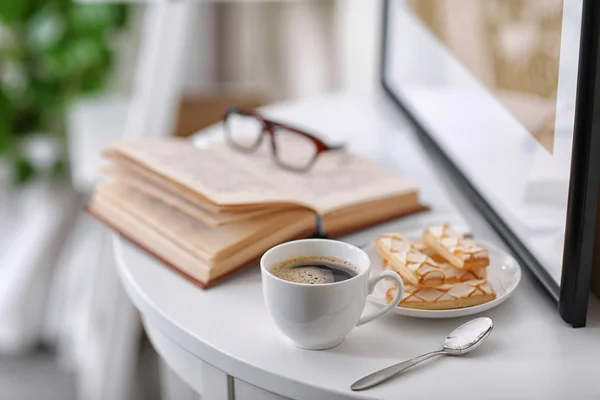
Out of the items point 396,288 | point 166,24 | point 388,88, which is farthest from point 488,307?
point 166,24

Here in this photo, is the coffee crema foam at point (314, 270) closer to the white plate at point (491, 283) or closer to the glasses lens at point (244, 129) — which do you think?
the white plate at point (491, 283)

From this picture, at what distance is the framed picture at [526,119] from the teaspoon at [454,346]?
77mm

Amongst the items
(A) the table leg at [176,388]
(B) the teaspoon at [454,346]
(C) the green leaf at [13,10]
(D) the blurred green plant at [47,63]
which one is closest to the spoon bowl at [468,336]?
(B) the teaspoon at [454,346]

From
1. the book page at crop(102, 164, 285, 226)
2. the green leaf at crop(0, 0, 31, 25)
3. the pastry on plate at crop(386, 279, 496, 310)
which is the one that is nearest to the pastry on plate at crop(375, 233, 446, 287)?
the pastry on plate at crop(386, 279, 496, 310)

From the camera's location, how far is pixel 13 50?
185cm

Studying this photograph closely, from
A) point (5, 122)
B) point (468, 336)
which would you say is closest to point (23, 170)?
point (5, 122)

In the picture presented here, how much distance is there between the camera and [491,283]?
2.06 feet

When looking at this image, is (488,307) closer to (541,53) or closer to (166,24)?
(541,53)

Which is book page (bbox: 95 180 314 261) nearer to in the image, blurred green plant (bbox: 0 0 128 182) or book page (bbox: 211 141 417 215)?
book page (bbox: 211 141 417 215)

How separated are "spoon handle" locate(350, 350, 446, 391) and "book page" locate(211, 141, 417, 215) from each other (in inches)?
8.2

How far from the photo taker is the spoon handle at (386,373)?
Answer: 0.50m

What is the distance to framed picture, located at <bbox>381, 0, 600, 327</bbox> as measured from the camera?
0.54 meters

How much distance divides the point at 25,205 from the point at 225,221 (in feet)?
4.91

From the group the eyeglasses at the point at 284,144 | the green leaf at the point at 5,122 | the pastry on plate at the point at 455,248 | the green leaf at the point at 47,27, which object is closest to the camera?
the pastry on plate at the point at 455,248
